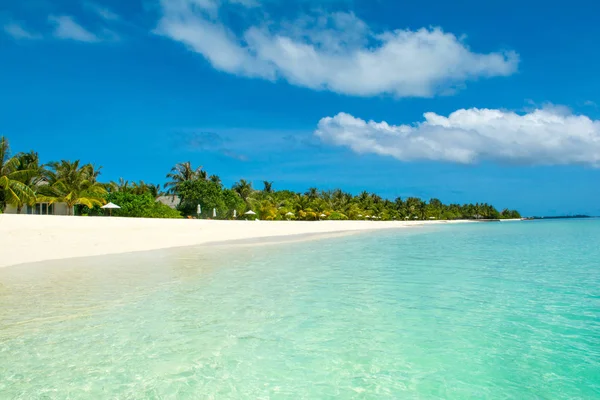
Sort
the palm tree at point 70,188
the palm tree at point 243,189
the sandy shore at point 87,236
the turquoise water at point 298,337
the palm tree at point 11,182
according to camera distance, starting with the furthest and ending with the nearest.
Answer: the palm tree at point 243,189
the palm tree at point 70,188
the palm tree at point 11,182
the sandy shore at point 87,236
the turquoise water at point 298,337

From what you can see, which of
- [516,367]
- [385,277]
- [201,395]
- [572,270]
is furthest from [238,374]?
[572,270]

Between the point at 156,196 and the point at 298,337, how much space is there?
53429 millimetres

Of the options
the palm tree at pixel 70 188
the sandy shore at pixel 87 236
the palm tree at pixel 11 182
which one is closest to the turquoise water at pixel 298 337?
the sandy shore at pixel 87 236

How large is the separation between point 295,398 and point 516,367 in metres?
2.47

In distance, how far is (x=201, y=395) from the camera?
12.7ft

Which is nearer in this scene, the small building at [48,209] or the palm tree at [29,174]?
the palm tree at [29,174]

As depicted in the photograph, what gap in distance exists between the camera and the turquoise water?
405 cm

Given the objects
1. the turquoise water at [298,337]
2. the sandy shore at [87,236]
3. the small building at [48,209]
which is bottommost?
the turquoise water at [298,337]

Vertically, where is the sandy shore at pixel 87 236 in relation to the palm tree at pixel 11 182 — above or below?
below

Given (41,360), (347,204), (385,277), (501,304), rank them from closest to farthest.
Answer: (41,360), (501,304), (385,277), (347,204)

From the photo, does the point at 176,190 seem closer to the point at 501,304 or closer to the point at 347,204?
the point at 347,204

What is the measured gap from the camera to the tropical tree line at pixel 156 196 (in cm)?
2922

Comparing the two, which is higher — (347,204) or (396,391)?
(347,204)

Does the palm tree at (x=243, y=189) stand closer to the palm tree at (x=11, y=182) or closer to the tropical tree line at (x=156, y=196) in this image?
the tropical tree line at (x=156, y=196)
